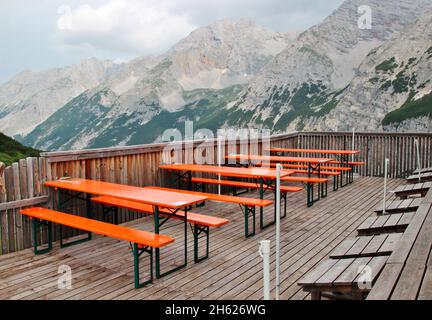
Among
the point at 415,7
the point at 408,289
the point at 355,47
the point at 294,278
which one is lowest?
the point at 294,278

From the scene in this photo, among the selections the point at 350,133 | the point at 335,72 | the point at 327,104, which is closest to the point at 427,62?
the point at 327,104

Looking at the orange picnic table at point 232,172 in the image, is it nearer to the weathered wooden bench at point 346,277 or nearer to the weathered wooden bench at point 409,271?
the weathered wooden bench at point 346,277

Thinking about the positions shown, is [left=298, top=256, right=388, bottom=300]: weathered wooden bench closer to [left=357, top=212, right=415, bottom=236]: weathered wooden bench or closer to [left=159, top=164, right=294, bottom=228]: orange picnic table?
[left=357, top=212, right=415, bottom=236]: weathered wooden bench

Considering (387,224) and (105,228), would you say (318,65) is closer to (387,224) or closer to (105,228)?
(387,224)

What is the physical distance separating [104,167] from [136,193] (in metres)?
2.13

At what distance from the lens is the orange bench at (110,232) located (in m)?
4.88

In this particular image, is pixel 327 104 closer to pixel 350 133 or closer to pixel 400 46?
pixel 400 46

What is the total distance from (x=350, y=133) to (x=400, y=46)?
5162 inches

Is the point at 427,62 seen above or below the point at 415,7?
below

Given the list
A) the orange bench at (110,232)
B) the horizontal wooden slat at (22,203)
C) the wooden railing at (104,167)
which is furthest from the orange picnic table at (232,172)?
the horizontal wooden slat at (22,203)

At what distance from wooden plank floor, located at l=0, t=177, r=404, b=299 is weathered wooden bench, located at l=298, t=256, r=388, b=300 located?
1.03 metres

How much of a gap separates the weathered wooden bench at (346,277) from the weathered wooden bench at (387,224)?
3.48 ft

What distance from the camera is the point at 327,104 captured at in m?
152

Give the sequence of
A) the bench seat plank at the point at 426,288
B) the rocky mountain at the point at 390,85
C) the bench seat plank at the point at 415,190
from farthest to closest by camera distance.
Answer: the rocky mountain at the point at 390,85 → the bench seat plank at the point at 415,190 → the bench seat plank at the point at 426,288
